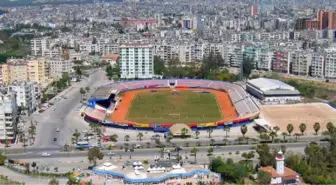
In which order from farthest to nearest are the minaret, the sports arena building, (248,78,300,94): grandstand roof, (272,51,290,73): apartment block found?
1. (272,51,290,73): apartment block
2. (248,78,300,94): grandstand roof
3. the sports arena building
4. the minaret

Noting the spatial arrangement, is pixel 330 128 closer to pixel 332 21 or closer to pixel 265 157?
pixel 265 157

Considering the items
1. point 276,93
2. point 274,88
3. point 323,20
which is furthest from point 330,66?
point 323,20

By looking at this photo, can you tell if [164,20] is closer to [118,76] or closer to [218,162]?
[118,76]

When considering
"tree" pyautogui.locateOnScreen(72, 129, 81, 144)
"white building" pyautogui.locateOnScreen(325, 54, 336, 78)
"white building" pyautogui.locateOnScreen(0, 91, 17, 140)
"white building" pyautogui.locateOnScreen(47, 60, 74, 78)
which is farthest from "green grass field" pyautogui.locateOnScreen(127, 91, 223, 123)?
"white building" pyautogui.locateOnScreen(325, 54, 336, 78)

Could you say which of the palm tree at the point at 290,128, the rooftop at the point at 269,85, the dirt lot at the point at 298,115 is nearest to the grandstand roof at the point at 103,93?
the rooftop at the point at 269,85

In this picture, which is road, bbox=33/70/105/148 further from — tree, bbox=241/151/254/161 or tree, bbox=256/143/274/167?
tree, bbox=256/143/274/167

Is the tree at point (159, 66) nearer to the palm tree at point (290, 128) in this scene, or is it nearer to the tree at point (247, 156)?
the palm tree at point (290, 128)

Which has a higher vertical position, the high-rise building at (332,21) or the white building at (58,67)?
the high-rise building at (332,21)
